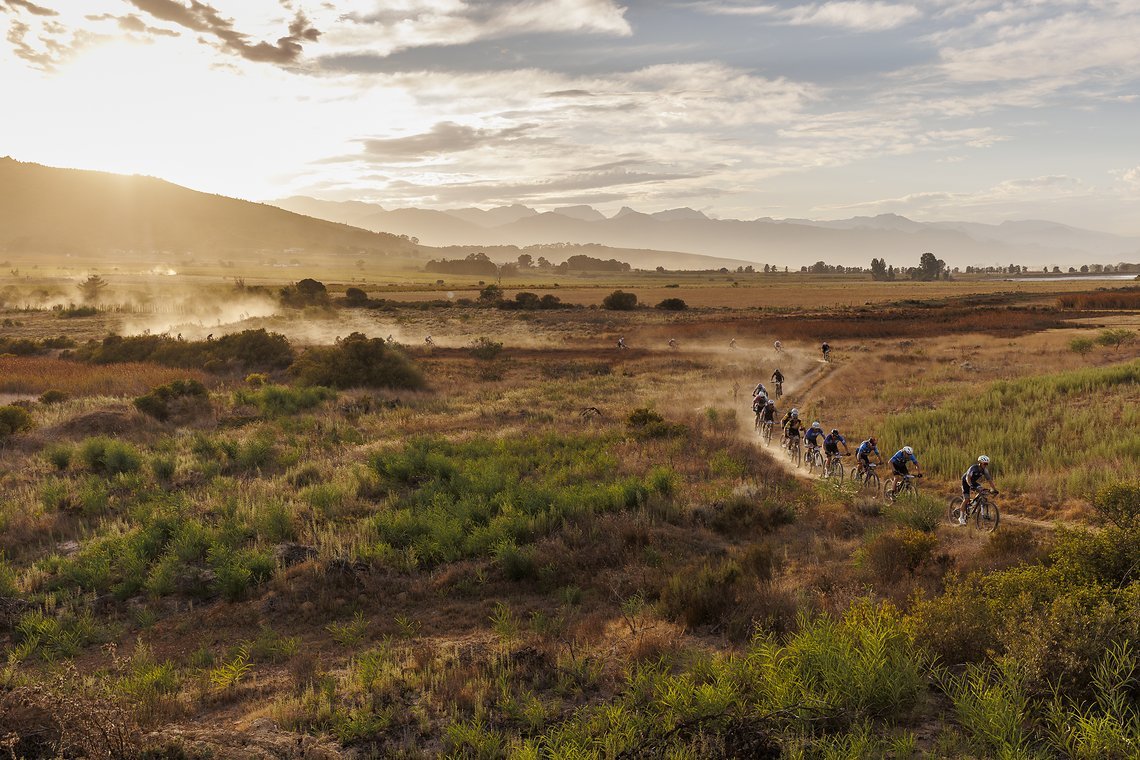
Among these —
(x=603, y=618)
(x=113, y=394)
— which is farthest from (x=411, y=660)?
(x=113, y=394)

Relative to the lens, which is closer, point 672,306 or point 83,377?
point 83,377

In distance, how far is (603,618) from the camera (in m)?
9.27

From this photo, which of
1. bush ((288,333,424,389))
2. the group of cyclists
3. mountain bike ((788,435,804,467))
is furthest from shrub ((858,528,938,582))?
bush ((288,333,424,389))

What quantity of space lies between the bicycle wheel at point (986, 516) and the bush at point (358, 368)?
25896 millimetres

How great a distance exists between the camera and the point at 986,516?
44.0ft

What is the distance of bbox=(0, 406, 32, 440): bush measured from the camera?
2038cm

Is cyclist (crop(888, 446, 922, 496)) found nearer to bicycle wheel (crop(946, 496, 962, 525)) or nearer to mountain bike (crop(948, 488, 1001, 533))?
bicycle wheel (crop(946, 496, 962, 525))

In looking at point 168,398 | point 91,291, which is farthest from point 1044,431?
point 91,291

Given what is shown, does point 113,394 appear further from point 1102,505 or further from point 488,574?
point 1102,505

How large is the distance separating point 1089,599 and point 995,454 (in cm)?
1364

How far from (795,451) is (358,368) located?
22.6 metres

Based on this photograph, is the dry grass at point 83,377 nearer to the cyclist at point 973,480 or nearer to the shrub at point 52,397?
the shrub at point 52,397

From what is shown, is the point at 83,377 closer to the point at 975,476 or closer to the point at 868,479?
the point at 868,479

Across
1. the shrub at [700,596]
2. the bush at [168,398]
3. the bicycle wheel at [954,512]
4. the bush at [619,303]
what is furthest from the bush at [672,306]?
the shrub at [700,596]
